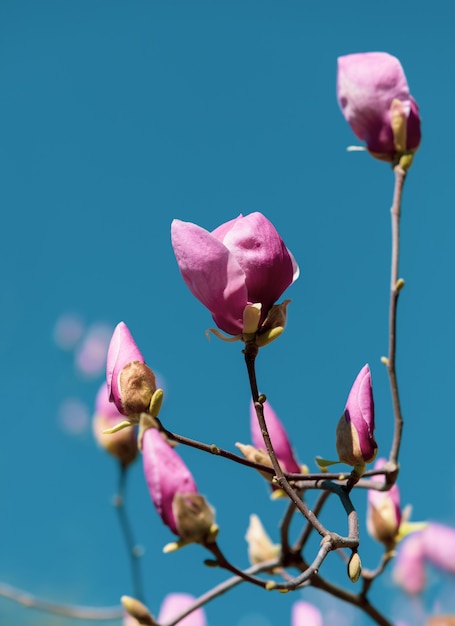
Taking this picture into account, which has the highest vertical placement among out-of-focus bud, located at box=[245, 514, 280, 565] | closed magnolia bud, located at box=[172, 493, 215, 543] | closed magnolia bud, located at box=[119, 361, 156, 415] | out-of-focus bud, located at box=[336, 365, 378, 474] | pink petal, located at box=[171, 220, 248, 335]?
pink petal, located at box=[171, 220, 248, 335]

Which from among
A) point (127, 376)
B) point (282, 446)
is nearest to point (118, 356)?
point (127, 376)

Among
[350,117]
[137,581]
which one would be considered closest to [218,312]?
[350,117]

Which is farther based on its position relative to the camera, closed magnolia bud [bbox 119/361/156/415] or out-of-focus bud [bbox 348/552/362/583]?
closed magnolia bud [bbox 119/361/156/415]

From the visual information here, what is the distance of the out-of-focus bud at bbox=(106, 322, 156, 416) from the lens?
98 centimetres

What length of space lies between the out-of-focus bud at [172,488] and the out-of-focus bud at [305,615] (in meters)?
0.81

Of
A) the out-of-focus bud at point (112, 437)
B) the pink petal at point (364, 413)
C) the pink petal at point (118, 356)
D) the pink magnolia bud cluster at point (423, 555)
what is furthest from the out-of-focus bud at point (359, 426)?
the pink magnolia bud cluster at point (423, 555)

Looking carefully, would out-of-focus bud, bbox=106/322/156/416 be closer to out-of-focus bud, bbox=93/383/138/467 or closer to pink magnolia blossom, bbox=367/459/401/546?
pink magnolia blossom, bbox=367/459/401/546

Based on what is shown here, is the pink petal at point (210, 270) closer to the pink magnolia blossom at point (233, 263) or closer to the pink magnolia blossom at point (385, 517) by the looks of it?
the pink magnolia blossom at point (233, 263)

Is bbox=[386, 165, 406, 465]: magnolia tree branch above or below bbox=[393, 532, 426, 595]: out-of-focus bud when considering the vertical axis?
above

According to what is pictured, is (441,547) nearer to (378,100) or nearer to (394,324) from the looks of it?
(394,324)

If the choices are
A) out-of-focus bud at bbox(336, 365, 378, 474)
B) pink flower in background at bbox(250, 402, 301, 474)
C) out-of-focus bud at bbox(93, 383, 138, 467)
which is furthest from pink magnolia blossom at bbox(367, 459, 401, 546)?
out-of-focus bud at bbox(93, 383, 138, 467)

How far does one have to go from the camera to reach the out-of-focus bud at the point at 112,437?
2.01m

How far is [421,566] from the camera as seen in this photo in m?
2.24

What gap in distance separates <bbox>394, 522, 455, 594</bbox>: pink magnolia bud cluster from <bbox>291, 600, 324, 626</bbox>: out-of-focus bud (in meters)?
0.70
